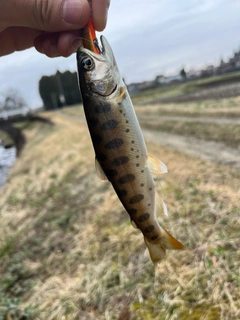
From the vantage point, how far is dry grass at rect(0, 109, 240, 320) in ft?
12.9

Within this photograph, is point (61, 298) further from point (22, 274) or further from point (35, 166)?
point (35, 166)

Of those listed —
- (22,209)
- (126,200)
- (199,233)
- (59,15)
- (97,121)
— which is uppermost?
(59,15)

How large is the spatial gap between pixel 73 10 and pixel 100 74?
50 centimetres

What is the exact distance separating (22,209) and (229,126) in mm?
7588

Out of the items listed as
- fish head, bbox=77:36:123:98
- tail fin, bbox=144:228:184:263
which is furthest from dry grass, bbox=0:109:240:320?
fish head, bbox=77:36:123:98

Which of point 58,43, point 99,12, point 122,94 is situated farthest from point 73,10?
point 122,94

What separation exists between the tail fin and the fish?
0.31 metres

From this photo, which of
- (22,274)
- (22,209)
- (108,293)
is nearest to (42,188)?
(22,209)

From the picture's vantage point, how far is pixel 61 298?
4.80 metres

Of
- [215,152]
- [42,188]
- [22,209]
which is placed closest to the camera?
[215,152]

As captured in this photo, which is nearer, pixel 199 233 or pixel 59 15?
pixel 59 15

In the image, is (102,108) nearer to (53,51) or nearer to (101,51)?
(101,51)

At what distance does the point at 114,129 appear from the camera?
2.46m

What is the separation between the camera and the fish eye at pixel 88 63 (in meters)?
2.38
